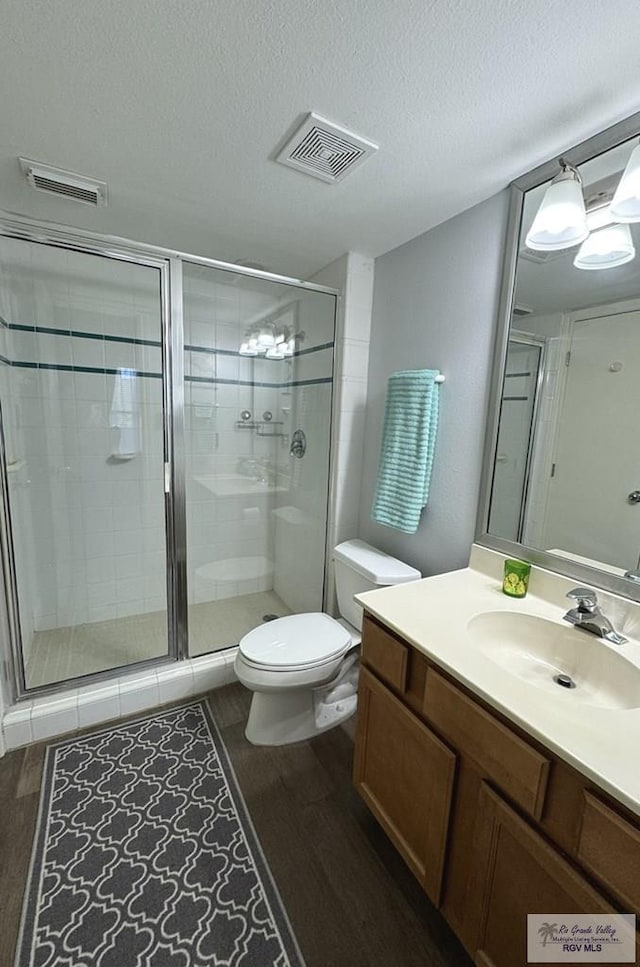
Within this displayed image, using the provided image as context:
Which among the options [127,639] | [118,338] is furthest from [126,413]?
[127,639]

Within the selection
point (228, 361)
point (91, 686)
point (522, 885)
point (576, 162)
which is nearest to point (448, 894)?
point (522, 885)

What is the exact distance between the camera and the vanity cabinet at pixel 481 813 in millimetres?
688

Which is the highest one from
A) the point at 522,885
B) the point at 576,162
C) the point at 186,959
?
the point at 576,162

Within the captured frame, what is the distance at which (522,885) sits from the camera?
0.80 meters

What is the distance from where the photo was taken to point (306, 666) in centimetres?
157

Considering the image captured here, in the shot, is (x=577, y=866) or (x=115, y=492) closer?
(x=577, y=866)

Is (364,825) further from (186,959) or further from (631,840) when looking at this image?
(631,840)

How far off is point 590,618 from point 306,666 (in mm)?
987

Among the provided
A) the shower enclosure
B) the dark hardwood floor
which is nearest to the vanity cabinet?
the dark hardwood floor

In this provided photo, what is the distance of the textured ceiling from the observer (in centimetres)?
88

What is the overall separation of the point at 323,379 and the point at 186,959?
2.27 m

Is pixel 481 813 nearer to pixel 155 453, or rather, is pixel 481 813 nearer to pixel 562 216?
pixel 562 216

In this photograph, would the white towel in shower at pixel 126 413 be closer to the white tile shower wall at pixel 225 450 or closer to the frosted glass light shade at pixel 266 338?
the white tile shower wall at pixel 225 450

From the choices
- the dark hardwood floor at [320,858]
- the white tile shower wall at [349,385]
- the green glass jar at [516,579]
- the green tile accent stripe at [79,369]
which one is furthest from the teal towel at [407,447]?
the green tile accent stripe at [79,369]
